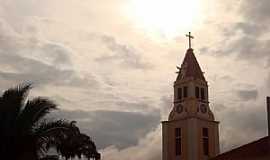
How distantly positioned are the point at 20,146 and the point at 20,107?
4.90 ft

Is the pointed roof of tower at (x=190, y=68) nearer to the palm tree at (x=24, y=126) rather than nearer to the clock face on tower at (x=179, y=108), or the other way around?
the clock face on tower at (x=179, y=108)

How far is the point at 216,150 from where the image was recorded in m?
68.1

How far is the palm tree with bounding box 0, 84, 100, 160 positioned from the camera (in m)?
19.8

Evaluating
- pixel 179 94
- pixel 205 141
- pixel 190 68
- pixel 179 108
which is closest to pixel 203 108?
pixel 179 108

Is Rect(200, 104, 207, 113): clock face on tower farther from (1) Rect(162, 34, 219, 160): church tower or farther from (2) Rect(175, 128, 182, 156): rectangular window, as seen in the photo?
(2) Rect(175, 128, 182, 156): rectangular window

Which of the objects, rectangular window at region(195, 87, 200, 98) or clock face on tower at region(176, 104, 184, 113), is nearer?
clock face on tower at region(176, 104, 184, 113)

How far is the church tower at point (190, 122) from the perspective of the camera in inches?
2608

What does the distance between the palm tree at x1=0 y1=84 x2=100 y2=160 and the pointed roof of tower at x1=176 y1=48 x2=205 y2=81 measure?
Answer: 4915 centimetres

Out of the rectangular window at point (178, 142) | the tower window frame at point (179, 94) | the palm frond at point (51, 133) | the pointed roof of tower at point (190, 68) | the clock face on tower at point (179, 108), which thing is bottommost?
the palm frond at point (51, 133)

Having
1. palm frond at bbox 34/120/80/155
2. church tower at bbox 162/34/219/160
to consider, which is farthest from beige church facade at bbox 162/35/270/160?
palm frond at bbox 34/120/80/155

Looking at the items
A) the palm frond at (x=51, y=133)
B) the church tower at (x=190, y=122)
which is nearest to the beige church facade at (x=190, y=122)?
the church tower at (x=190, y=122)

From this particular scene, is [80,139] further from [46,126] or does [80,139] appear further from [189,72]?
[189,72]

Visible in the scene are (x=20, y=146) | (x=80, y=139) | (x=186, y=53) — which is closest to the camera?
(x=20, y=146)

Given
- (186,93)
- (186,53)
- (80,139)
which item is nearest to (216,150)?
(186,93)
